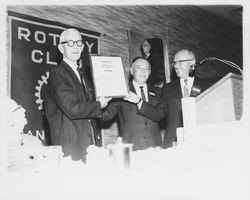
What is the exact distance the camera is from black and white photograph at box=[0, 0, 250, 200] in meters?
2.09

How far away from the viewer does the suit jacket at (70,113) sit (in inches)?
97.6

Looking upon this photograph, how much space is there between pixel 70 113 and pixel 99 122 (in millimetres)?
1541

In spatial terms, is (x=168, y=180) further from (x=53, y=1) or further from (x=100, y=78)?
(x=53, y=1)

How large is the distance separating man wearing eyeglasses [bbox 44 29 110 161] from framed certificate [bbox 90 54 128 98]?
0.08 meters

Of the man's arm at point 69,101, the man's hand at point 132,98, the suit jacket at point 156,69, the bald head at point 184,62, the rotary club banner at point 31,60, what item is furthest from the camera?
the suit jacket at point 156,69

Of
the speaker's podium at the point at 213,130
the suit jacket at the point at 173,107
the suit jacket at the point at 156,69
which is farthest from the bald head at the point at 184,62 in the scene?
the suit jacket at the point at 156,69

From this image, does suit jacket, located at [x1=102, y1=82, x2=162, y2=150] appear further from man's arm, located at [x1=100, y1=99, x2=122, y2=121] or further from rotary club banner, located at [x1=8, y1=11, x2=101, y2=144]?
rotary club banner, located at [x1=8, y1=11, x2=101, y2=144]

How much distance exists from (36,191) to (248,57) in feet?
6.46

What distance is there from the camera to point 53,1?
2.92 m

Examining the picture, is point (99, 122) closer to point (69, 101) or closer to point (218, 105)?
point (69, 101)

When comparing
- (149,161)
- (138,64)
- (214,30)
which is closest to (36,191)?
(149,161)

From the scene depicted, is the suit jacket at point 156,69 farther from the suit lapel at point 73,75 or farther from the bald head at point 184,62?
the suit lapel at point 73,75

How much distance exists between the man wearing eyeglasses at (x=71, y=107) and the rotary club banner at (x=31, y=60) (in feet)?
1.95

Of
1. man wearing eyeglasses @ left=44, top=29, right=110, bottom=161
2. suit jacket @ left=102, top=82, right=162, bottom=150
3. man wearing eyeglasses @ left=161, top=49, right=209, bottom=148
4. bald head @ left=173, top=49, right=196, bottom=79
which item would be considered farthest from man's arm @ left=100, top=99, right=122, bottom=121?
bald head @ left=173, top=49, right=196, bottom=79
